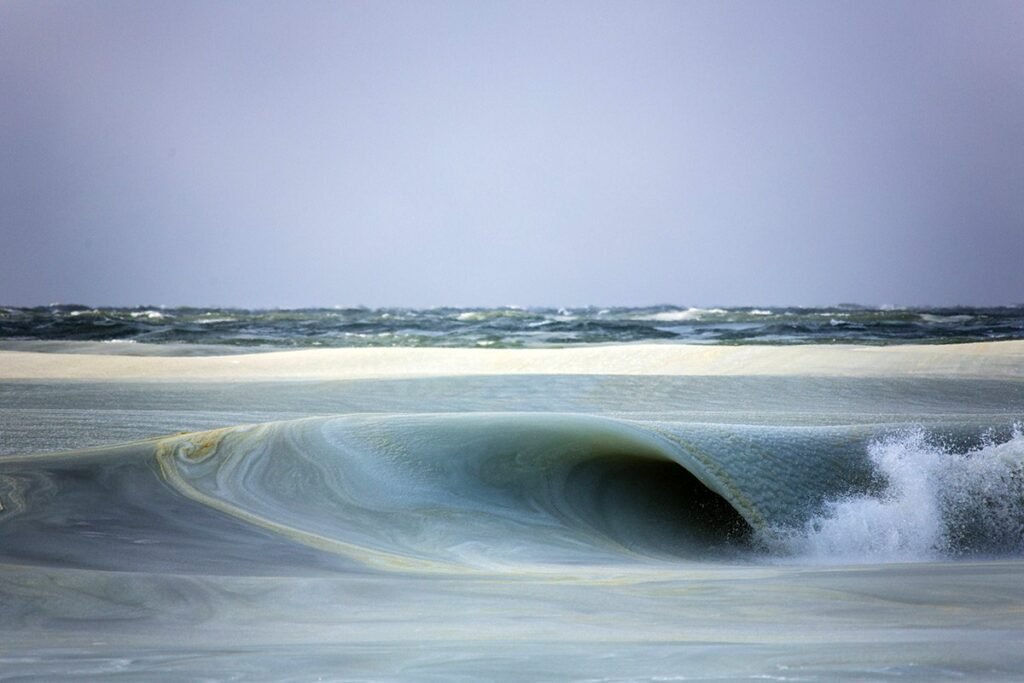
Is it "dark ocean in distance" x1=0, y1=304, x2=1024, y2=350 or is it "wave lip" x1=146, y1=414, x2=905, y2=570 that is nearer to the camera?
"wave lip" x1=146, y1=414, x2=905, y2=570

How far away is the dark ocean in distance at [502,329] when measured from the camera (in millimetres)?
7035

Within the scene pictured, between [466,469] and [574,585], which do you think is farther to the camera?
[466,469]

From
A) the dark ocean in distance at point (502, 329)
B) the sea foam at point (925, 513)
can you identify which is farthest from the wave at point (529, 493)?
the dark ocean in distance at point (502, 329)

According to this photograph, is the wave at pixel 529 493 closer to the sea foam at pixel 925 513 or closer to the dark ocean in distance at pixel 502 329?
the sea foam at pixel 925 513

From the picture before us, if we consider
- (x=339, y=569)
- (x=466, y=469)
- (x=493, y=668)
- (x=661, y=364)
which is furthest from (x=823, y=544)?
(x=661, y=364)

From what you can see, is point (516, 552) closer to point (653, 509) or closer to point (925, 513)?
point (653, 509)

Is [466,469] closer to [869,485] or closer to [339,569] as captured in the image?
[339,569]

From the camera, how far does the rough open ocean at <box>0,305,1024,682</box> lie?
2.67 feet

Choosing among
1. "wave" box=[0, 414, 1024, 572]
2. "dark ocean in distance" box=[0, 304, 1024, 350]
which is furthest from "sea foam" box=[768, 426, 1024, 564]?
"dark ocean in distance" box=[0, 304, 1024, 350]

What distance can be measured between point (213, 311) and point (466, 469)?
10.5m

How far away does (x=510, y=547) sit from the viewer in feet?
4.50

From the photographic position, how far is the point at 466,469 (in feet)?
5.32

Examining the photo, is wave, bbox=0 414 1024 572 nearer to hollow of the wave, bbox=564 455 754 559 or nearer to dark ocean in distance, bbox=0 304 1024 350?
hollow of the wave, bbox=564 455 754 559

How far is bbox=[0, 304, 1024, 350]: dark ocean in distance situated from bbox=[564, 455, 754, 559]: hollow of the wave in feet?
16.1
